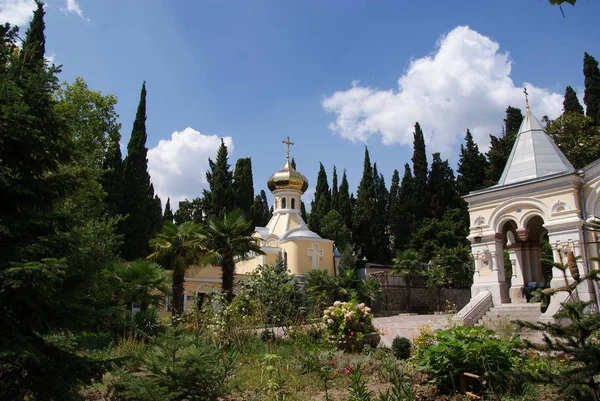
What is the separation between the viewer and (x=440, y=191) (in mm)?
45375

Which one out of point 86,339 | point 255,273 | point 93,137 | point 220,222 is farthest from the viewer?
point 93,137

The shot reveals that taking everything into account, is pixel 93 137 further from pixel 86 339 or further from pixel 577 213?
pixel 577 213

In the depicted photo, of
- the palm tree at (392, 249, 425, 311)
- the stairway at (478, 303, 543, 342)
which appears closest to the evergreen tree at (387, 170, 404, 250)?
the palm tree at (392, 249, 425, 311)

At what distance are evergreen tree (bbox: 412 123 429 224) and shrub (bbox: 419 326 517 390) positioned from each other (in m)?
39.3

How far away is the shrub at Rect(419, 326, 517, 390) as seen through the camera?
18.8ft

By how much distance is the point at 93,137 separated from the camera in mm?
21734

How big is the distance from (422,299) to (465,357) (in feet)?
87.4

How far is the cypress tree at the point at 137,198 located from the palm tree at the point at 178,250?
1659 cm

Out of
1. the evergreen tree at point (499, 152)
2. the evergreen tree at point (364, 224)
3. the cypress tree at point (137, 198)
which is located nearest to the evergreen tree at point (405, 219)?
the evergreen tree at point (364, 224)

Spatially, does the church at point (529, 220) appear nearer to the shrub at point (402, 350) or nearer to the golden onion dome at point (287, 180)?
the shrub at point (402, 350)

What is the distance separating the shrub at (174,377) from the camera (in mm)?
4289

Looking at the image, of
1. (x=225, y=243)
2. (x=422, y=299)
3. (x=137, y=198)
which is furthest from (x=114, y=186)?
(x=422, y=299)

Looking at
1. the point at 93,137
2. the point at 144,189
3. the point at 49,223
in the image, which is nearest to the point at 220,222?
the point at 93,137

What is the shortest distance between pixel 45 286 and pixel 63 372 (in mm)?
1178
